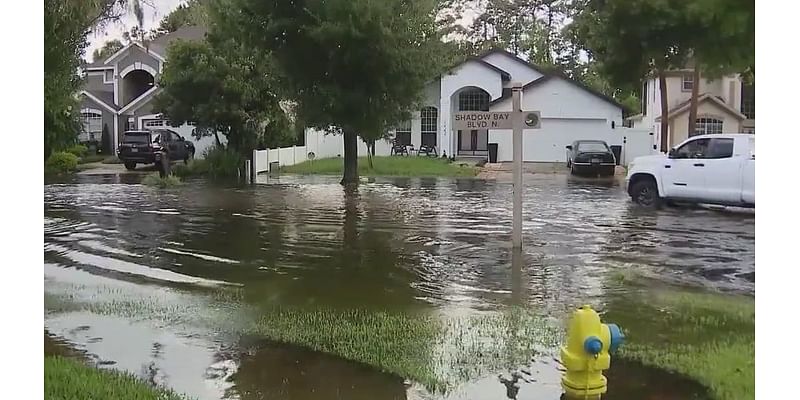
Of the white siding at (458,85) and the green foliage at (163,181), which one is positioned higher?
the white siding at (458,85)

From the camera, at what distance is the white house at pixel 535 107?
520 cm

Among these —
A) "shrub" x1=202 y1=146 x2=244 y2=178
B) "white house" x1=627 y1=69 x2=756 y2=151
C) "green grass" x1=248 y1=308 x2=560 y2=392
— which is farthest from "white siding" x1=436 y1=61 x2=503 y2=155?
"shrub" x1=202 y1=146 x2=244 y2=178

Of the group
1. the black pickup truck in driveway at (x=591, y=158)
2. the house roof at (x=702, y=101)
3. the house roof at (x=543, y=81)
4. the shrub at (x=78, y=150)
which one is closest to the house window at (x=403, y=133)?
Answer: the house roof at (x=543, y=81)

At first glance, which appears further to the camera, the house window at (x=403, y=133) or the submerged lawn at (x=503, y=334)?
the house window at (x=403, y=133)

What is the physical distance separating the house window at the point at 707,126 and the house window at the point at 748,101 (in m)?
0.20

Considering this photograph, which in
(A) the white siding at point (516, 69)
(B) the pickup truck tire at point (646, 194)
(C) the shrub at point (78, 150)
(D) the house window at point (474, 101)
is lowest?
(B) the pickup truck tire at point (646, 194)

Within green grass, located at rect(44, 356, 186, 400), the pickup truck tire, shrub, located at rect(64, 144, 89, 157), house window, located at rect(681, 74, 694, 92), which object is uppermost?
house window, located at rect(681, 74, 694, 92)

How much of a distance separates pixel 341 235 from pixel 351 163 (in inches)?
24.3

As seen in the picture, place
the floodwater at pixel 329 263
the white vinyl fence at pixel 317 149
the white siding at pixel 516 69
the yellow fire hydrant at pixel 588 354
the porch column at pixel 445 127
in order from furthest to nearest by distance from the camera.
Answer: the white vinyl fence at pixel 317 149 → the porch column at pixel 445 127 → the white siding at pixel 516 69 → the floodwater at pixel 329 263 → the yellow fire hydrant at pixel 588 354

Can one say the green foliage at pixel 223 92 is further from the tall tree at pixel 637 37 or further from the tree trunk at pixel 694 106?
the tree trunk at pixel 694 106

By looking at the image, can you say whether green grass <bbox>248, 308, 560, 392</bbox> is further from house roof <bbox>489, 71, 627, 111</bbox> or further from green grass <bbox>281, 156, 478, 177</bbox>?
house roof <bbox>489, 71, 627, 111</bbox>

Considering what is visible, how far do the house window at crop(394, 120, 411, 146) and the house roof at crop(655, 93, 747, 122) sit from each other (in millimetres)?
1731

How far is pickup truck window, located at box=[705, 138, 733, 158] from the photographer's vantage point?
4832mm
